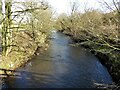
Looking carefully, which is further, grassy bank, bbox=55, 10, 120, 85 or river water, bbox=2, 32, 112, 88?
river water, bbox=2, 32, 112, 88

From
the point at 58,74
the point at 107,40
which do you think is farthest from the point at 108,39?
the point at 58,74

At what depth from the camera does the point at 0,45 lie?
24.5 metres

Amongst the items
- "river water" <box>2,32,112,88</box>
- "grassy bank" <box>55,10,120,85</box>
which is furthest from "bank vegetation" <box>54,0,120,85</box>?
"river water" <box>2,32,112,88</box>

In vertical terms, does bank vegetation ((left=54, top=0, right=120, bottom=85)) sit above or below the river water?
above

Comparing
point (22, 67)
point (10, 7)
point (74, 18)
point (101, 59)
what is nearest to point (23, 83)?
point (22, 67)

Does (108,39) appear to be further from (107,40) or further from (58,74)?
(58,74)

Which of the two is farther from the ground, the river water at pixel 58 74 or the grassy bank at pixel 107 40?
the grassy bank at pixel 107 40

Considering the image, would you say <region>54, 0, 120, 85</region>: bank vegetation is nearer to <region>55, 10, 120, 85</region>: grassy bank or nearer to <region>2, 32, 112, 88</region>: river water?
<region>55, 10, 120, 85</region>: grassy bank

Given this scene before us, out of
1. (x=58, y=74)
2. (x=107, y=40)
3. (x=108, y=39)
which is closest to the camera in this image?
(x=107, y=40)

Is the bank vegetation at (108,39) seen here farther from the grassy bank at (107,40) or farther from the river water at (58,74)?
the river water at (58,74)

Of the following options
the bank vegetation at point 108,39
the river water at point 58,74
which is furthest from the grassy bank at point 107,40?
the river water at point 58,74

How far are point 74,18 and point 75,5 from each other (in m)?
7.66

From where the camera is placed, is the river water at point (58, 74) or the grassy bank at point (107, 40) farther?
the river water at point (58, 74)

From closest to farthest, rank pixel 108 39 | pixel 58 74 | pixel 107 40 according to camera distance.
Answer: pixel 107 40, pixel 108 39, pixel 58 74
